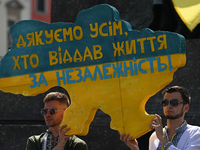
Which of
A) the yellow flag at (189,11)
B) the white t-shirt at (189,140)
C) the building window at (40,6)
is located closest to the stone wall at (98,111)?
the yellow flag at (189,11)

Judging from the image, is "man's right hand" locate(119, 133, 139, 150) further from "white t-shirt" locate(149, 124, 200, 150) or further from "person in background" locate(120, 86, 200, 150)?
"white t-shirt" locate(149, 124, 200, 150)

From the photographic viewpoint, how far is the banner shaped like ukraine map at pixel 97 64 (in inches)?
148

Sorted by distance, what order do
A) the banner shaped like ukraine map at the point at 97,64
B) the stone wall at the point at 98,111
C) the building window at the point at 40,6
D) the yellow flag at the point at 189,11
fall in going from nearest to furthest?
the banner shaped like ukraine map at the point at 97,64
the stone wall at the point at 98,111
the yellow flag at the point at 189,11
the building window at the point at 40,6

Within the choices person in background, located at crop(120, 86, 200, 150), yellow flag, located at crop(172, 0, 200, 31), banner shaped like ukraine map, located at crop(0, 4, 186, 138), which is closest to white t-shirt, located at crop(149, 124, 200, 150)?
person in background, located at crop(120, 86, 200, 150)

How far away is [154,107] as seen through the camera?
18.5 ft

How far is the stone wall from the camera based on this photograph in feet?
18.2

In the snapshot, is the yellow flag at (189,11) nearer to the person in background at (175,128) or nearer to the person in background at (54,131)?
the person in background at (175,128)

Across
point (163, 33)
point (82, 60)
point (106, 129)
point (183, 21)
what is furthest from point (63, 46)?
point (183, 21)

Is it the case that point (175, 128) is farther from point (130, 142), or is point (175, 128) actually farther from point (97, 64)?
point (97, 64)

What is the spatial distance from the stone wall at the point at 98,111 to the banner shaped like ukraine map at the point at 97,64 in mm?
1586

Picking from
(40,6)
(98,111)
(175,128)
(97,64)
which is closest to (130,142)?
(175,128)

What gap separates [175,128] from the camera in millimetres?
3781

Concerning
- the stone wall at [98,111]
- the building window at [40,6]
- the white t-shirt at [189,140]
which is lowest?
the white t-shirt at [189,140]

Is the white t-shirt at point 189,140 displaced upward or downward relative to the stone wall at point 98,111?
downward
